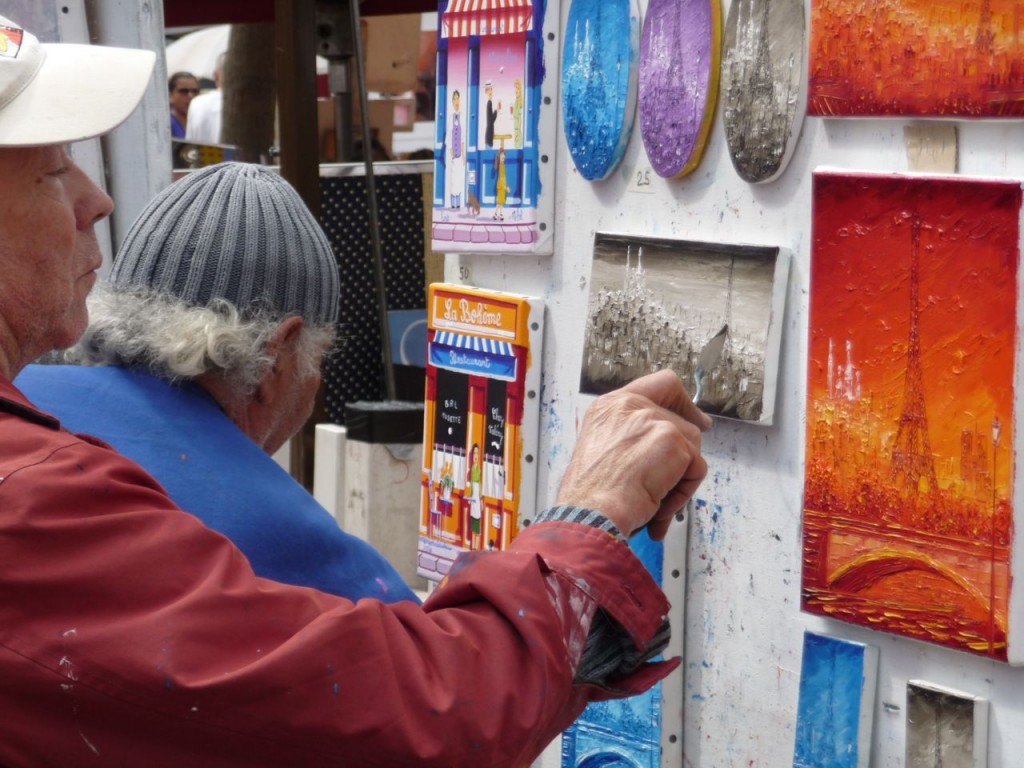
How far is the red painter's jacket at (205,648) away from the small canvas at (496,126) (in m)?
1.57

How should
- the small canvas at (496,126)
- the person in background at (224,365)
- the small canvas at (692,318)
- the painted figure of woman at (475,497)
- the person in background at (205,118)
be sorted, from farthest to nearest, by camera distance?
the person in background at (205,118) < the painted figure of woman at (475,497) < the small canvas at (496,126) < the small canvas at (692,318) < the person in background at (224,365)

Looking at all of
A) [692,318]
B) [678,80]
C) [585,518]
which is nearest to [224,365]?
[585,518]

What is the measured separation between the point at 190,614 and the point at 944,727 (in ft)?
4.23

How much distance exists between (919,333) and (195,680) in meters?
1.22

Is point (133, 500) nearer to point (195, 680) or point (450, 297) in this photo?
point (195, 680)

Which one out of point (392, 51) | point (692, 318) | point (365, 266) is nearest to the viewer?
point (692, 318)

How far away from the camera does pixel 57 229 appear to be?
3.94ft

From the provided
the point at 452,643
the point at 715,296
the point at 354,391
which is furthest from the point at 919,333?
the point at 354,391

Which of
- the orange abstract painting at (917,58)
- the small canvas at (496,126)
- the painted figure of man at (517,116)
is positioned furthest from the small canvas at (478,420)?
the orange abstract painting at (917,58)

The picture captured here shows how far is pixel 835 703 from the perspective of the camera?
6.86 ft

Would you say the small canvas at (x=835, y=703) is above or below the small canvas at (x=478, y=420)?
below

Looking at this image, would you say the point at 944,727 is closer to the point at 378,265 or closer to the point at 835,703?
the point at 835,703

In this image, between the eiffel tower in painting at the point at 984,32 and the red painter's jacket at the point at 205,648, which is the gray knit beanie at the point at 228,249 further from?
the eiffel tower in painting at the point at 984,32

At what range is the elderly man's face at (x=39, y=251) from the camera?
1.17 metres
